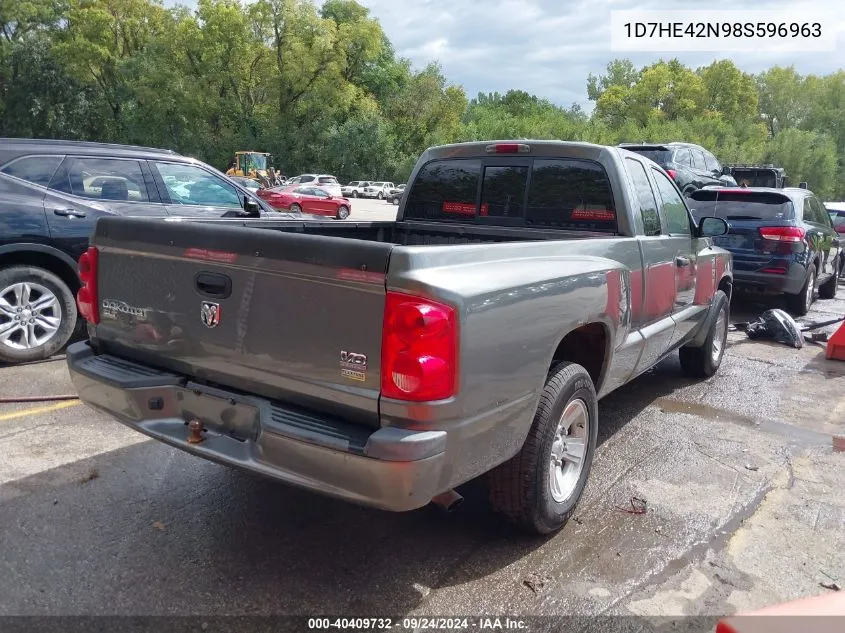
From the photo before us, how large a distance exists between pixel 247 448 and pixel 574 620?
1.47m

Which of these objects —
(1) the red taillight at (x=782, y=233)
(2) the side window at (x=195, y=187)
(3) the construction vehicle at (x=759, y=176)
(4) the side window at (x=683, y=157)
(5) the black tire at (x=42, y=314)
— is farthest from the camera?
(3) the construction vehicle at (x=759, y=176)

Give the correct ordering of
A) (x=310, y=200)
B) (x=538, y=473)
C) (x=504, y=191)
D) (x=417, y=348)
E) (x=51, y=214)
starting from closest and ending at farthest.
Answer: (x=417, y=348) < (x=538, y=473) < (x=504, y=191) < (x=51, y=214) < (x=310, y=200)

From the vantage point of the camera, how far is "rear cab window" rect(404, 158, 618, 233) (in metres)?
4.26

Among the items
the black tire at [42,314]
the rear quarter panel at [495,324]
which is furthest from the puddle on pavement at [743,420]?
the black tire at [42,314]

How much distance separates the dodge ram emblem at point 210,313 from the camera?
2.85m

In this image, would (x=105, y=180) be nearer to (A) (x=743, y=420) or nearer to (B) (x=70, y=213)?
(B) (x=70, y=213)

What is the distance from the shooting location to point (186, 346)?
9.77 feet

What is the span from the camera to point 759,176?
16953mm

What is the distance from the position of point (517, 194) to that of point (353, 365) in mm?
2477

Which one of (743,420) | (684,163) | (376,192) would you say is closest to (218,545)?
(743,420)

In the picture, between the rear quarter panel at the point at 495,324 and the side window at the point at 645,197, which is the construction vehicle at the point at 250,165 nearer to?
the side window at the point at 645,197

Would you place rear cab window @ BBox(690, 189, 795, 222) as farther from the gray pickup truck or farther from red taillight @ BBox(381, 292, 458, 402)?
red taillight @ BBox(381, 292, 458, 402)

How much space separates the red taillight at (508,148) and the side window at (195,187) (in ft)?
12.3

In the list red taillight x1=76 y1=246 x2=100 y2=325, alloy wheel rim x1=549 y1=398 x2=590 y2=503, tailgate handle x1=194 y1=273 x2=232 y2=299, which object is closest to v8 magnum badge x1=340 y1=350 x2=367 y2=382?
tailgate handle x1=194 y1=273 x2=232 y2=299
